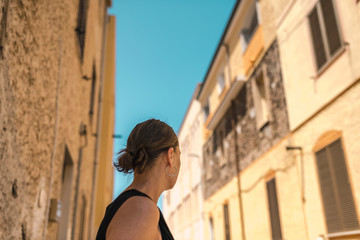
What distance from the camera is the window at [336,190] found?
621cm

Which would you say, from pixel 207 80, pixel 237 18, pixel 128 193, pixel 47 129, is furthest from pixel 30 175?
pixel 207 80

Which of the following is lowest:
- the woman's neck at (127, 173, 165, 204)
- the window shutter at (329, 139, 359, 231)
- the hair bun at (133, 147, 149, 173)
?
the woman's neck at (127, 173, 165, 204)

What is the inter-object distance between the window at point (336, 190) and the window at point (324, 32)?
1.80 m

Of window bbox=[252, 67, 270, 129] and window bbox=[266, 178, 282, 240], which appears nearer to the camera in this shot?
window bbox=[266, 178, 282, 240]

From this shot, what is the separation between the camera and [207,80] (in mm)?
18484

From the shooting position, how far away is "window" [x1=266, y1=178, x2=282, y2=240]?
31.0 ft

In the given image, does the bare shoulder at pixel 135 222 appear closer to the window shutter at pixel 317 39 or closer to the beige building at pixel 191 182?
the window shutter at pixel 317 39

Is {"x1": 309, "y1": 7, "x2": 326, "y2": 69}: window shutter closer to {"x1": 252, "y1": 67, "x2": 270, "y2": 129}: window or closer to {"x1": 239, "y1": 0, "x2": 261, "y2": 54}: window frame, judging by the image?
{"x1": 252, "y1": 67, "x2": 270, "y2": 129}: window

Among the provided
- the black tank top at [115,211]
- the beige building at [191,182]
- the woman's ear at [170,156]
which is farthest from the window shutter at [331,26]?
the beige building at [191,182]

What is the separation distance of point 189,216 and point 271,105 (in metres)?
15.7

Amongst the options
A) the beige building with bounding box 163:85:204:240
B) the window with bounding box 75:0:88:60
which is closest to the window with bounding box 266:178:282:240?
the window with bounding box 75:0:88:60

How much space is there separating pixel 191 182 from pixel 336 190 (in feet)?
57.2

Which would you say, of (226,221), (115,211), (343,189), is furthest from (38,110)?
(226,221)

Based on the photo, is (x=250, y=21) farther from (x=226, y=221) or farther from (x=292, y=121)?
(x=226, y=221)
